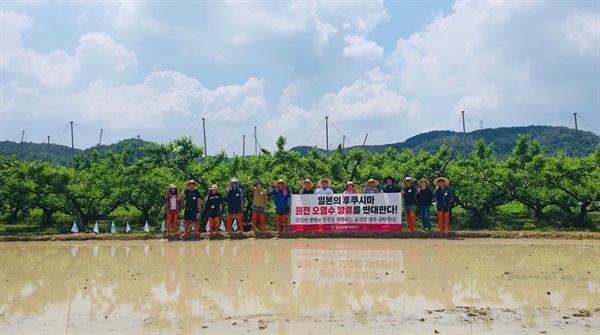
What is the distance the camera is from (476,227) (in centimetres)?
1611

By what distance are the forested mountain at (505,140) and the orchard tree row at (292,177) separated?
52.8m

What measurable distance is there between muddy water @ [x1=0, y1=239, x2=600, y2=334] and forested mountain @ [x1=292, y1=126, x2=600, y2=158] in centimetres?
6093

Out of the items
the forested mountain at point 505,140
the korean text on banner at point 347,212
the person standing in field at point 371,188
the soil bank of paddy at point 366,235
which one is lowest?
the soil bank of paddy at point 366,235

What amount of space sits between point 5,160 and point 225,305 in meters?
18.3

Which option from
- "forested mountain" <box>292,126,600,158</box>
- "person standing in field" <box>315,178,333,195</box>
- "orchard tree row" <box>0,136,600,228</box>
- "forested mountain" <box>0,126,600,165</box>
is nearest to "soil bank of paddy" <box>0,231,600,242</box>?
"person standing in field" <box>315,178,333,195</box>

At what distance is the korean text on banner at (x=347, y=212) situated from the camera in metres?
13.4

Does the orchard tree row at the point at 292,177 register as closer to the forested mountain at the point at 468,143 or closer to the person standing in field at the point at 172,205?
the person standing in field at the point at 172,205

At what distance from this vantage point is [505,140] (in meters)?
108

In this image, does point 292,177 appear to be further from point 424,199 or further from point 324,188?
point 424,199

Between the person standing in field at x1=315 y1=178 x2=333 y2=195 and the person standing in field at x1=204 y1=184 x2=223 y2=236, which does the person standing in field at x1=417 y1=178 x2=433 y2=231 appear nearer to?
the person standing in field at x1=315 y1=178 x2=333 y2=195

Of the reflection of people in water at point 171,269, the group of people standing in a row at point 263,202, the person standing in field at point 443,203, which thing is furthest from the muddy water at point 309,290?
the group of people standing in a row at point 263,202

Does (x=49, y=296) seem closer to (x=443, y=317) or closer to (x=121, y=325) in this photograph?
(x=121, y=325)

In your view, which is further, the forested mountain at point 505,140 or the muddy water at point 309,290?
the forested mountain at point 505,140

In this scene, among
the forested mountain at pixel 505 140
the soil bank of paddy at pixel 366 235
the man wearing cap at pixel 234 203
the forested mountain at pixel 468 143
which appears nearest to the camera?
the soil bank of paddy at pixel 366 235
